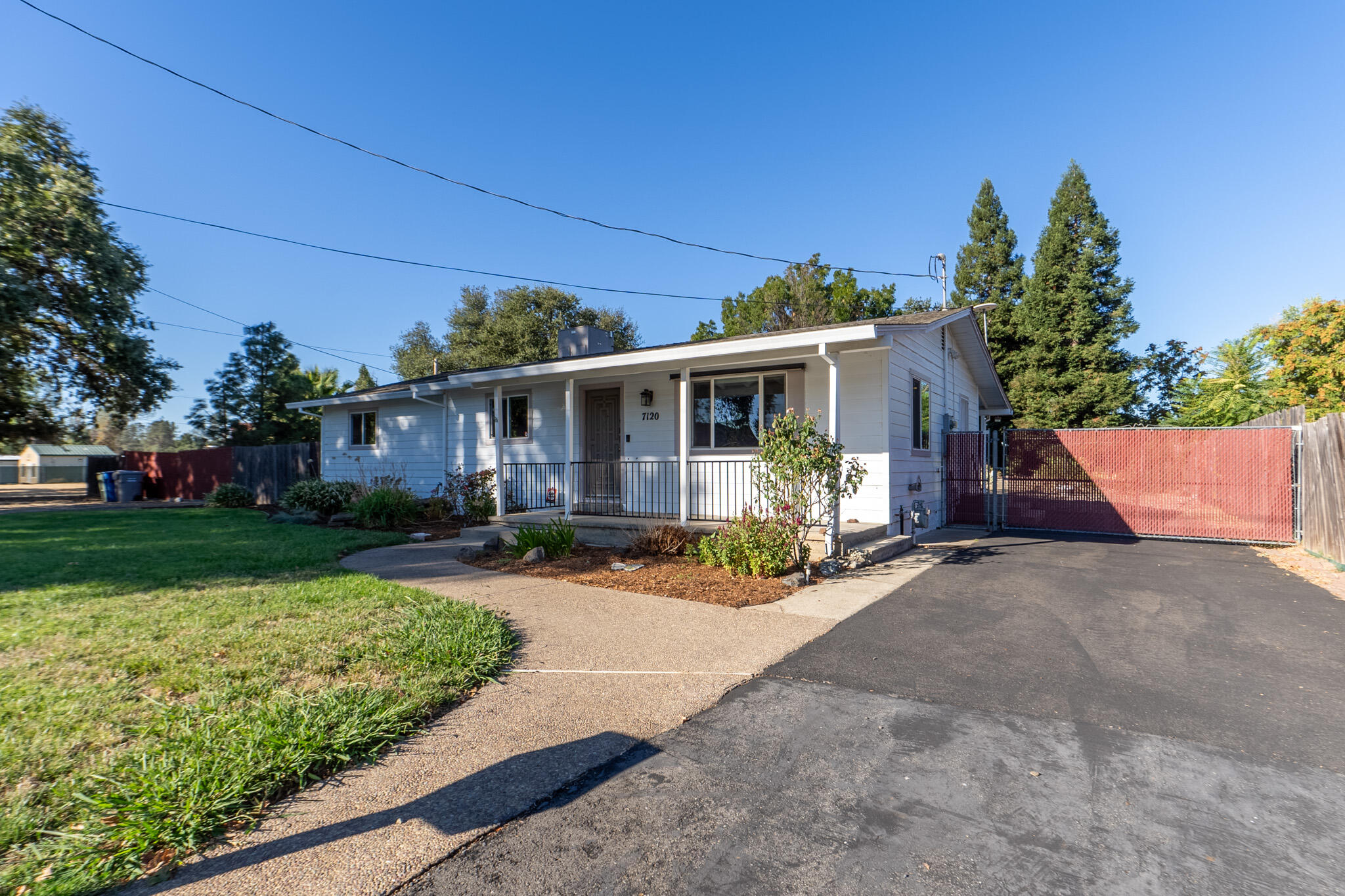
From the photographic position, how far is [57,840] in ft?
6.35

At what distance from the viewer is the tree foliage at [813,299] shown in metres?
27.0

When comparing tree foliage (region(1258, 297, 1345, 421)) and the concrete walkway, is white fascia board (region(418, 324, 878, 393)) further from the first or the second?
tree foliage (region(1258, 297, 1345, 421))

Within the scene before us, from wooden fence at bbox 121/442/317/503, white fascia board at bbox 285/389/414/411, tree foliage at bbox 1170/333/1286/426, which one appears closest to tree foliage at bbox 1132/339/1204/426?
tree foliage at bbox 1170/333/1286/426

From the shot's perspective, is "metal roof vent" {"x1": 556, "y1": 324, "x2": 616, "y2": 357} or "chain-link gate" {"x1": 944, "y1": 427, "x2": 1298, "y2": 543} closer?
"chain-link gate" {"x1": 944, "y1": 427, "x2": 1298, "y2": 543}

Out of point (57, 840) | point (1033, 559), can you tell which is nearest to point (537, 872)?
point (57, 840)

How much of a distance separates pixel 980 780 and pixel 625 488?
8388 millimetres

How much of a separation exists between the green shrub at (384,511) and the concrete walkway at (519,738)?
641 centimetres

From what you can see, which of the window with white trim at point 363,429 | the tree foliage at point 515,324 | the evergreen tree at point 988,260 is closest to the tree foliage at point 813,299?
the evergreen tree at point 988,260

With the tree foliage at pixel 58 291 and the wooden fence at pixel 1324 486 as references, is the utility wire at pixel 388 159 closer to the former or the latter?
the tree foliage at pixel 58 291

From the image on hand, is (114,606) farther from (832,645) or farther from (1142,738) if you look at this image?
(1142,738)

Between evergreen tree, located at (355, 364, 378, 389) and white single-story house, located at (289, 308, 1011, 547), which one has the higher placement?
evergreen tree, located at (355, 364, 378, 389)

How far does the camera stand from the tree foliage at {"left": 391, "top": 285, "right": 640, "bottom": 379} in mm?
28047

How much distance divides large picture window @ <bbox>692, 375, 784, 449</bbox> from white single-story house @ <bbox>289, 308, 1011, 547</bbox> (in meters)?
0.02

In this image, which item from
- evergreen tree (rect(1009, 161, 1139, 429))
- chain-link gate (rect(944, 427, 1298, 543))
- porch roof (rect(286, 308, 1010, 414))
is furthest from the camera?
evergreen tree (rect(1009, 161, 1139, 429))
